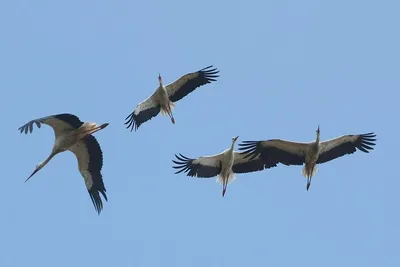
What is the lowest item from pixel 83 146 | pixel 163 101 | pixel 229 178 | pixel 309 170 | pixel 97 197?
pixel 97 197

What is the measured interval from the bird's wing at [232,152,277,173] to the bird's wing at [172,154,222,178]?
0.38 metres

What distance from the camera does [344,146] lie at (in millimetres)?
20781

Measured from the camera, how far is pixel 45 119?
1789 cm

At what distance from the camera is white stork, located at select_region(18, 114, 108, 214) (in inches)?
725

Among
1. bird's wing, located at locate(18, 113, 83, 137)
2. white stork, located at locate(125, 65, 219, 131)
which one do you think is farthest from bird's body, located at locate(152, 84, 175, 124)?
bird's wing, located at locate(18, 113, 83, 137)

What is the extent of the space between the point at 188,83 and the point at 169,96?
55cm

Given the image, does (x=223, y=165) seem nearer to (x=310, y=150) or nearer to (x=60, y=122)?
(x=310, y=150)

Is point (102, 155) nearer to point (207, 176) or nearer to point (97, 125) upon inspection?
point (97, 125)

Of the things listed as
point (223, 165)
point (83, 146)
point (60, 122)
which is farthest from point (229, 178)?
point (60, 122)

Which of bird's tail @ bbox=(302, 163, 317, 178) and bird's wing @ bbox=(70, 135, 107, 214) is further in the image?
bird's tail @ bbox=(302, 163, 317, 178)

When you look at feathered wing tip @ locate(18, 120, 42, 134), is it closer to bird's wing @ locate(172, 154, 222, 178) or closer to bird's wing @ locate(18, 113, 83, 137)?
bird's wing @ locate(18, 113, 83, 137)

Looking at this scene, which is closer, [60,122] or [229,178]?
[60,122]

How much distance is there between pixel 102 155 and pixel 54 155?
94cm

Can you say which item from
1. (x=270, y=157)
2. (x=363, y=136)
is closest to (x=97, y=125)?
(x=270, y=157)
